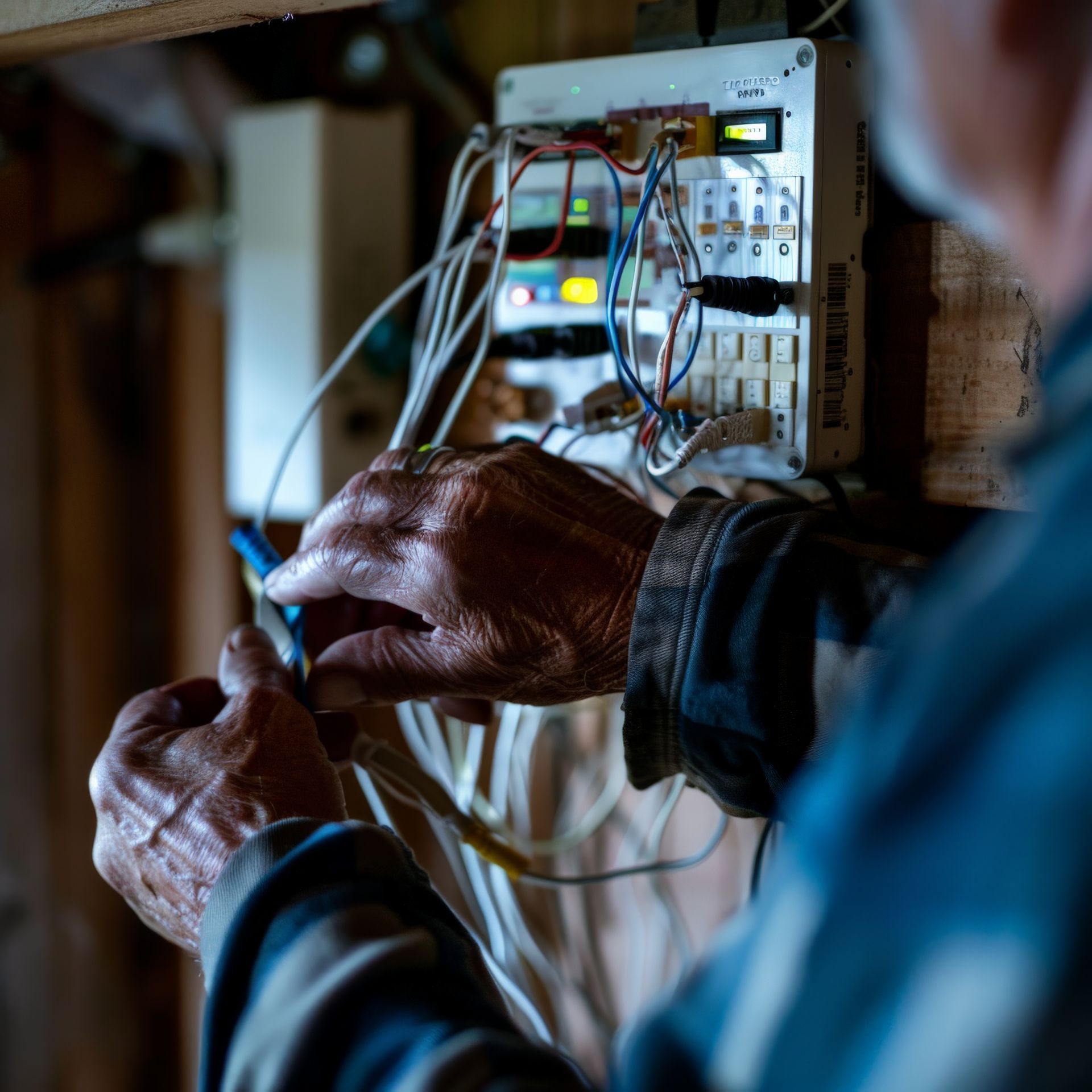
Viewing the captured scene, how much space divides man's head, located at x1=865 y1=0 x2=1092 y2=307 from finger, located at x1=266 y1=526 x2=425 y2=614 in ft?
1.50

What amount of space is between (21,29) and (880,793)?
80cm

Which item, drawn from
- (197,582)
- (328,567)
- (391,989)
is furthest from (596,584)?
(197,582)

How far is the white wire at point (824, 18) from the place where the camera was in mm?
729

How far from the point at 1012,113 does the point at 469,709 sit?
0.63 m

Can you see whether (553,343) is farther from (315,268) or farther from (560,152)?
(315,268)

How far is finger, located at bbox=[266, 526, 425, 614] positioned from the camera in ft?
2.39

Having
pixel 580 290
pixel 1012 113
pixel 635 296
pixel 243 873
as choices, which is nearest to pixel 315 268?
pixel 580 290

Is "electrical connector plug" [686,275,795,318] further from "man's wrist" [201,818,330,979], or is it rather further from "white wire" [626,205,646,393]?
"man's wrist" [201,818,330,979]

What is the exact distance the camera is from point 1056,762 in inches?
9.4

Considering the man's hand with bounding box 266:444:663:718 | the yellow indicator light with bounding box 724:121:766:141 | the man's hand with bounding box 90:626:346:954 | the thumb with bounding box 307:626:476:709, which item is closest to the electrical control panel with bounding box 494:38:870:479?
the yellow indicator light with bounding box 724:121:766:141

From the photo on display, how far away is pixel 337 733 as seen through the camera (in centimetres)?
82

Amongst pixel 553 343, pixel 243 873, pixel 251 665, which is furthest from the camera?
pixel 553 343

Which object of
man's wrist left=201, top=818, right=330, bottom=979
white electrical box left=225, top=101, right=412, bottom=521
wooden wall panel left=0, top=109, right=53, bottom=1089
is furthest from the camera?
wooden wall panel left=0, top=109, right=53, bottom=1089

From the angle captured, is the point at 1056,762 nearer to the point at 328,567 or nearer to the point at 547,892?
the point at 328,567
